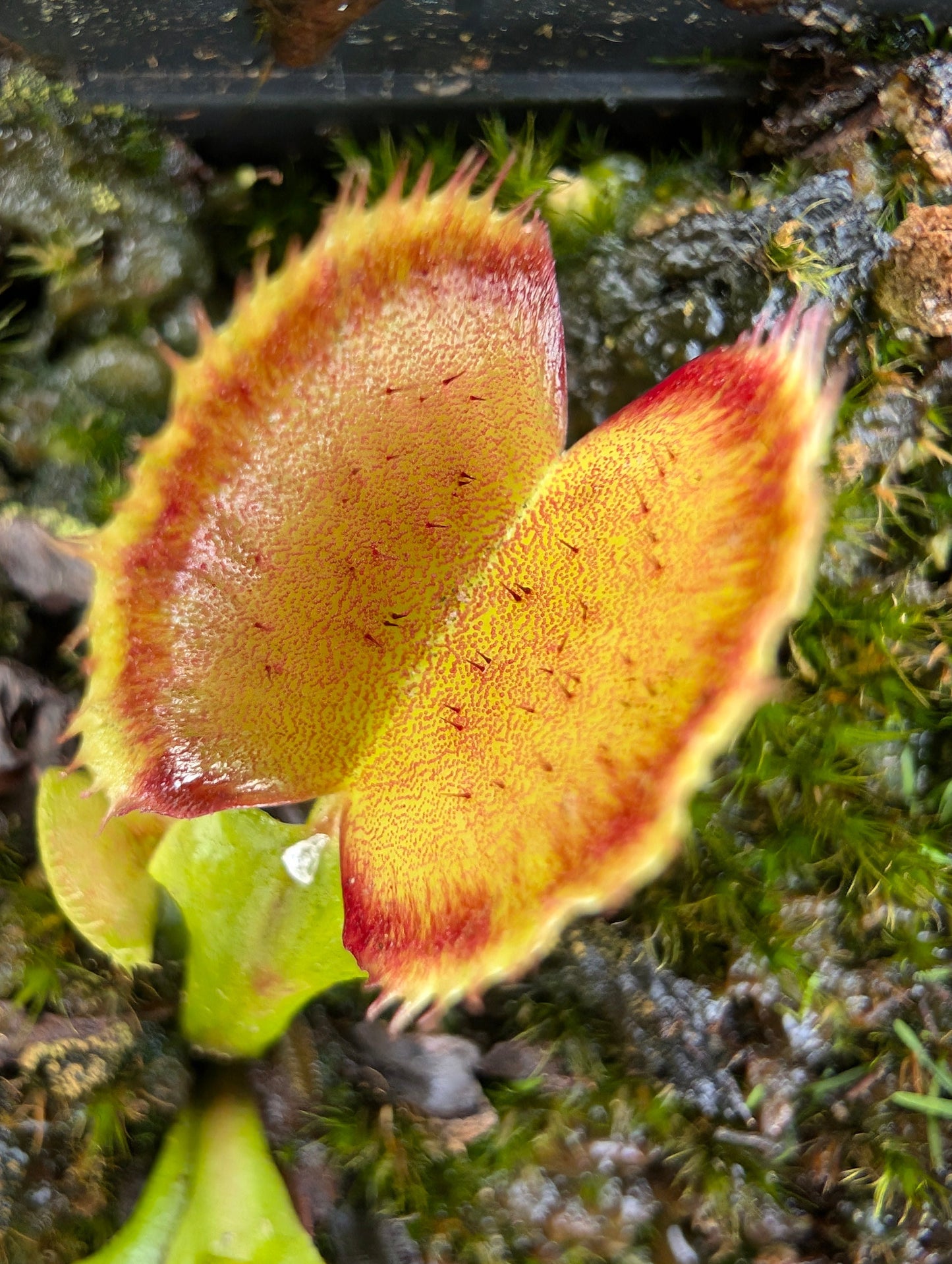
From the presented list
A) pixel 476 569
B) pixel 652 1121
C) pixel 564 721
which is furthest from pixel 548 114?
pixel 652 1121

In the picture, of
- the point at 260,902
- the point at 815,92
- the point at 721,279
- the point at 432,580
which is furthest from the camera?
the point at 815,92

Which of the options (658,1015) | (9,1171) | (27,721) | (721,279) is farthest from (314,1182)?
(721,279)

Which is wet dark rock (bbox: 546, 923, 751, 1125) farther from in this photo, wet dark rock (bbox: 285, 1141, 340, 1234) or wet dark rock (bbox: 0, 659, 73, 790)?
wet dark rock (bbox: 0, 659, 73, 790)

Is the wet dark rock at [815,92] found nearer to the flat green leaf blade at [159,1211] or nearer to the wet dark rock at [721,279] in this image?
the wet dark rock at [721,279]

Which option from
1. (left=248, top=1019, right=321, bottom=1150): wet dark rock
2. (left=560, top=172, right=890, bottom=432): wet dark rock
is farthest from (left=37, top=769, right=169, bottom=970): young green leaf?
(left=560, top=172, right=890, bottom=432): wet dark rock

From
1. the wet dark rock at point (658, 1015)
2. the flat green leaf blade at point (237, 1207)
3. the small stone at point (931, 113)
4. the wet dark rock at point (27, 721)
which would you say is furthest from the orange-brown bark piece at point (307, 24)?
the flat green leaf blade at point (237, 1207)

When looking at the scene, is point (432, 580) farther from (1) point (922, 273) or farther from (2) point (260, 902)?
(1) point (922, 273)
